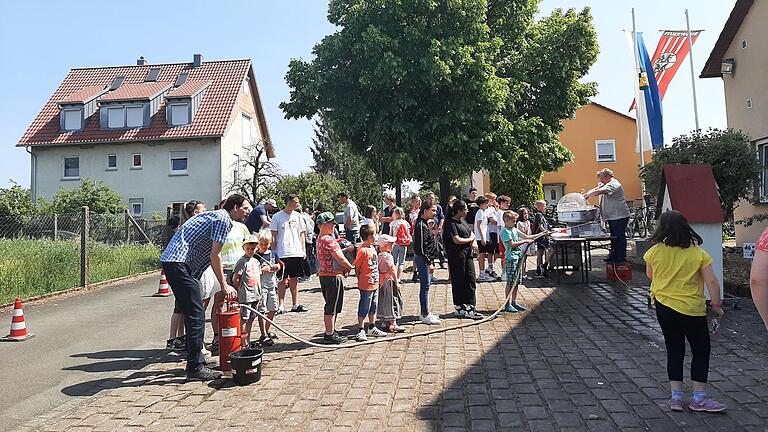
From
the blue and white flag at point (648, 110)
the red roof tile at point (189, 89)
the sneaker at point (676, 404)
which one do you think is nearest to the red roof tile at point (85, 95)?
the red roof tile at point (189, 89)

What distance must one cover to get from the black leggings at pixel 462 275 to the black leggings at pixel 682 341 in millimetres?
4196

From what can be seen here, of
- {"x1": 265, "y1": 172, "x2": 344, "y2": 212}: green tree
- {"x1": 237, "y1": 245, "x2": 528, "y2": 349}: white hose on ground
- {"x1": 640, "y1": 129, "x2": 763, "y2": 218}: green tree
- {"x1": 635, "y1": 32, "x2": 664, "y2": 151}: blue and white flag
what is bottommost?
{"x1": 237, "y1": 245, "x2": 528, "y2": 349}: white hose on ground

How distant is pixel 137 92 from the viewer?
39.1m

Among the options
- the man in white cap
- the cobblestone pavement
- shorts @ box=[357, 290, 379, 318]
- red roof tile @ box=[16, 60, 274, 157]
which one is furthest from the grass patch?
red roof tile @ box=[16, 60, 274, 157]

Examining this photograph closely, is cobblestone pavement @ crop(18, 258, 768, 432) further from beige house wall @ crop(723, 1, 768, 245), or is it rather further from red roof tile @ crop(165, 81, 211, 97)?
red roof tile @ crop(165, 81, 211, 97)

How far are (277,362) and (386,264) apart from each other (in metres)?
2.07

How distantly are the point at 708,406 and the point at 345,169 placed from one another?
168ft

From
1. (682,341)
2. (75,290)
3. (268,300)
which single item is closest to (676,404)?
(682,341)

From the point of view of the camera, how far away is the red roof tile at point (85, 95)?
38366mm

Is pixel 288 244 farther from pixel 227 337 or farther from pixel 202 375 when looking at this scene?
pixel 202 375

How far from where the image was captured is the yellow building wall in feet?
139

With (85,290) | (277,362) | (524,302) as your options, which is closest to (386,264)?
(277,362)

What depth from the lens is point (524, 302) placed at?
10500 millimetres

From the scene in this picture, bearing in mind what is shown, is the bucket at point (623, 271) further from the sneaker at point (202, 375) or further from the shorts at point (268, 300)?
the sneaker at point (202, 375)
